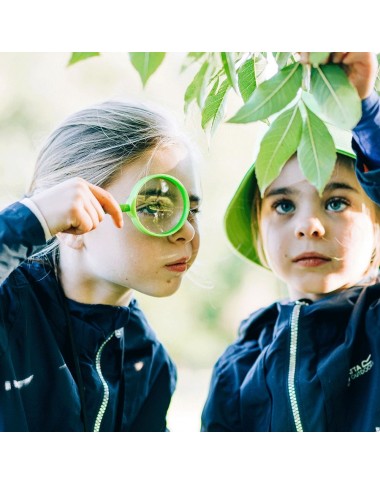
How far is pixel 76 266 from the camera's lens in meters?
1.82

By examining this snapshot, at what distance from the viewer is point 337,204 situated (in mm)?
1804

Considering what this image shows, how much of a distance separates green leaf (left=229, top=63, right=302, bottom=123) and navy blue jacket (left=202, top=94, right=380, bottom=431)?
429 mm

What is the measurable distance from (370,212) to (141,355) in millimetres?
678

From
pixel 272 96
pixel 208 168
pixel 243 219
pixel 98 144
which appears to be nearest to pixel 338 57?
pixel 272 96

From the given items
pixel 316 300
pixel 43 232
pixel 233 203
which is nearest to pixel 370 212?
pixel 316 300

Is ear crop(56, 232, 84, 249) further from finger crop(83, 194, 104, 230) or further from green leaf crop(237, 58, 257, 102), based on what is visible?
green leaf crop(237, 58, 257, 102)

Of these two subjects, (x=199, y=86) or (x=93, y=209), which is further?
(x=93, y=209)

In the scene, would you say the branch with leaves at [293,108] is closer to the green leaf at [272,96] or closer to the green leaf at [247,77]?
the green leaf at [272,96]

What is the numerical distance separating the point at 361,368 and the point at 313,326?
154mm

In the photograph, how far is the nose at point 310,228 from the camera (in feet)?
5.79

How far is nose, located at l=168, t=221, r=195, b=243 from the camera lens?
1746mm

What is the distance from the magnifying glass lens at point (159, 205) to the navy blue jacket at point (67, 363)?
0.81 feet

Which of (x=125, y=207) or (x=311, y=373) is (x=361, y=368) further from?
(x=125, y=207)
